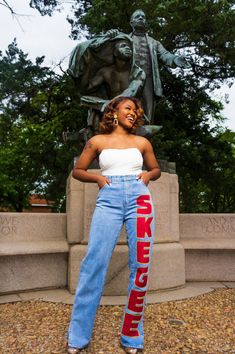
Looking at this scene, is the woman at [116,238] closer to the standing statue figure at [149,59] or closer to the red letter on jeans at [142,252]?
the red letter on jeans at [142,252]

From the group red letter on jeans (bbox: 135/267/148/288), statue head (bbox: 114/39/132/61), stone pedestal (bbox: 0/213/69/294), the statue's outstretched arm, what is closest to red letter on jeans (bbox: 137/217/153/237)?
red letter on jeans (bbox: 135/267/148/288)

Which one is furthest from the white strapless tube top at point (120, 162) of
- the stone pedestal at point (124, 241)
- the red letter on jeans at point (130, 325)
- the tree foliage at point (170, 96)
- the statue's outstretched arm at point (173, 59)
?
the tree foliage at point (170, 96)

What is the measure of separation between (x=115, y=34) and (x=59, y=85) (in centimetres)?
961

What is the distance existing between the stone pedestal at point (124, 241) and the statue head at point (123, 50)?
1.61 meters

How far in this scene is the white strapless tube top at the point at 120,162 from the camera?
293cm

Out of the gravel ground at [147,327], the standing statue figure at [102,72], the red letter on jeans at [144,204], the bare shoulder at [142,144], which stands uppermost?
the standing statue figure at [102,72]

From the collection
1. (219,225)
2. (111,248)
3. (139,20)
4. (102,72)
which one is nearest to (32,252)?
(111,248)

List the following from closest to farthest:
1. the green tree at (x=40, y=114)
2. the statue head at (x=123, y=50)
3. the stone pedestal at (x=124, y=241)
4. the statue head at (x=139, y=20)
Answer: the stone pedestal at (x=124, y=241)
the statue head at (x=123, y=50)
the statue head at (x=139, y=20)
the green tree at (x=40, y=114)

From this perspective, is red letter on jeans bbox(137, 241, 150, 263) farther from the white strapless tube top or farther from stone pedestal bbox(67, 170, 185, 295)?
stone pedestal bbox(67, 170, 185, 295)

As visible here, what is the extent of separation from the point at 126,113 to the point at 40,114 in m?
13.3

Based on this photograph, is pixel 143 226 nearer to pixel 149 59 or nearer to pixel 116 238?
pixel 116 238

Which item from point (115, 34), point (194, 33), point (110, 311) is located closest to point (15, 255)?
point (110, 311)

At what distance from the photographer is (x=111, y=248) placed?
2.88 metres

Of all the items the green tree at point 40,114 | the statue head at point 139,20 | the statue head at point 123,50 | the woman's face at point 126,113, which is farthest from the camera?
the green tree at point 40,114
